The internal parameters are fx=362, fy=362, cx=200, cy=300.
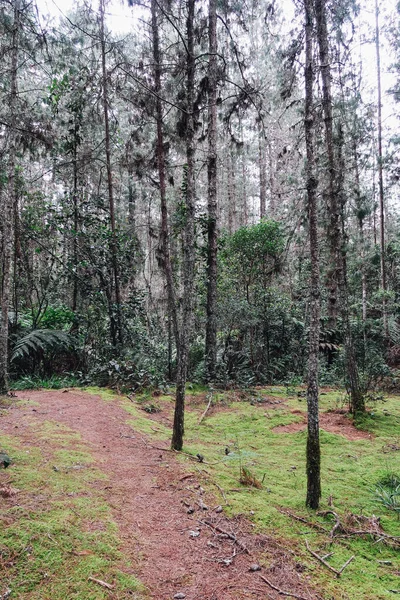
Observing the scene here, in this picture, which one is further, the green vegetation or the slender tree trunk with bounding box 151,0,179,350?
the slender tree trunk with bounding box 151,0,179,350

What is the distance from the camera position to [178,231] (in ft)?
37.2

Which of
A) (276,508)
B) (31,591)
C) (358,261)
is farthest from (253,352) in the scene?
(31,591)

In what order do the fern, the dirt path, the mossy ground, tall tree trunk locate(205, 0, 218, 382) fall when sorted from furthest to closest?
tall tree trunk locate(205, 0, 218, 382)
the fern
the mossy ground
the dirt path

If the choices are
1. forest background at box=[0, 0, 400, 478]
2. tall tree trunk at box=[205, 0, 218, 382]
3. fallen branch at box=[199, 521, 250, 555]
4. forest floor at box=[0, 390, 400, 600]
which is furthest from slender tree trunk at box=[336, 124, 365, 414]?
fallen branch at box=[199, 521, 250, 555]

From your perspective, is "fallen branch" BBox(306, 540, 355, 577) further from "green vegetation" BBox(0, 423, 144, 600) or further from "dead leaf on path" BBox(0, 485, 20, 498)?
"dead leaf on path" BBox(0, 485, 20, 498)

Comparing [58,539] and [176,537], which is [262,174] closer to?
[176,537]

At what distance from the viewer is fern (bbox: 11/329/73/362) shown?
9149mm

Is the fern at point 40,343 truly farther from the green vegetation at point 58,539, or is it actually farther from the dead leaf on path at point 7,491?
the dead leaf on path at point 7,491

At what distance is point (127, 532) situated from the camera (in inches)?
110

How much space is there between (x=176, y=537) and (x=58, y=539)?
0.92 meters

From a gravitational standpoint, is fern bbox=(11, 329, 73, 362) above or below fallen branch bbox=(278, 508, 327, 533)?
above

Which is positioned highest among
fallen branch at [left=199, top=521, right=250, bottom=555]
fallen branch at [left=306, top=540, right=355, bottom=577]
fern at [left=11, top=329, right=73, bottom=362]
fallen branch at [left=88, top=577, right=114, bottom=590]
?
fern at [left=11, top=329, right=73, bottom=362]

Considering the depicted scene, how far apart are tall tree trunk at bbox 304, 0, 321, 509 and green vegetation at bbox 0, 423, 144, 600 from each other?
6.09 feet

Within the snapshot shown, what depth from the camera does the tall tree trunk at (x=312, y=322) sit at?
11.3 feet
